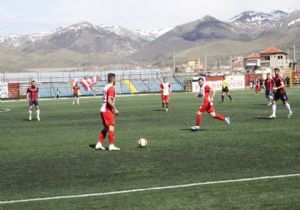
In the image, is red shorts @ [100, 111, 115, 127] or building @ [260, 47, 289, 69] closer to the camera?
red shorts @ [100, 111, 115, 127]

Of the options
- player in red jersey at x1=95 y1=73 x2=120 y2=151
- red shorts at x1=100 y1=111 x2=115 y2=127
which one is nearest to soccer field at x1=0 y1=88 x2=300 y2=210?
player in red jersey at x1=95 y1=73 x2=120 y2=151

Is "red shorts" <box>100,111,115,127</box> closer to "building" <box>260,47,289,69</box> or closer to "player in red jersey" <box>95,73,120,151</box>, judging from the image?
"player in red jersey" <box>95,73,120,151</box>

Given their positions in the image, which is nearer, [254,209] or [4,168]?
[254,209]

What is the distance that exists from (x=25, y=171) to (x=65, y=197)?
3069 millimetres

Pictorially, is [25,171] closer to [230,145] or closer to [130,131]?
[230,145]

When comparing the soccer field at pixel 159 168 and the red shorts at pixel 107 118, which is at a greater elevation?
the red shorts at pixel 107 118

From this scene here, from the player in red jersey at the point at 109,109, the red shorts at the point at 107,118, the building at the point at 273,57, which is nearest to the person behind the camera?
the player in red jersey at the point at 109,109

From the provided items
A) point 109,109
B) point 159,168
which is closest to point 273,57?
point 109,109

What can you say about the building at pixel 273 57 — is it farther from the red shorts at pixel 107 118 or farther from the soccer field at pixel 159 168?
the red shorts at pixel 107 118

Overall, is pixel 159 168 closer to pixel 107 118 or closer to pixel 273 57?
pixel 107 118

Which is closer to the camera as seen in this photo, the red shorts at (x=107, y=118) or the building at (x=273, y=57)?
the red shorts at (x=107, y=118)

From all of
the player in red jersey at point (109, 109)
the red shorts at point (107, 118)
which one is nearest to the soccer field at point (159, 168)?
the player in red jersey at point (109, 109)

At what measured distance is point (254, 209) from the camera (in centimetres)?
848

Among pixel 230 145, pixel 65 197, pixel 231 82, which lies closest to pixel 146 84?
pixel 231 82
